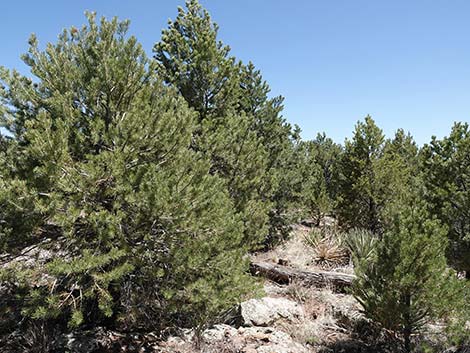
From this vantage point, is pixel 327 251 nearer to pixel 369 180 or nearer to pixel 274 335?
pixel 369 180

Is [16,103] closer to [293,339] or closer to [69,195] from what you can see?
[69,195]

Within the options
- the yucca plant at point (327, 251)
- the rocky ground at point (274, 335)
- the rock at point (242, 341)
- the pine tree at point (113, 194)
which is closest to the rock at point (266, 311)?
the rocky ground at point (274, 335)

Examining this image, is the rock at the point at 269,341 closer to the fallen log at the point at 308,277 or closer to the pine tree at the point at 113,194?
the pine tree at the point at 113,194

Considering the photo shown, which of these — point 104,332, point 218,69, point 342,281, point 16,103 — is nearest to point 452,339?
point 342,281

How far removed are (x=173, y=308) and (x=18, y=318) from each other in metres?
3.11

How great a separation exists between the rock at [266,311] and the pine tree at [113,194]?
2.96 ft

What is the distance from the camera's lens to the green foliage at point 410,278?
17.6ft

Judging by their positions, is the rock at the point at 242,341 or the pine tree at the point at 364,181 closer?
the rock at the point at 242,341

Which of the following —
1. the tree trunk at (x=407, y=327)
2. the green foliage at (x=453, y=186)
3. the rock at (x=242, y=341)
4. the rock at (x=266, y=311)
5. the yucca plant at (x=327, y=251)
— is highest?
the green foliage at (x=453, y=186)

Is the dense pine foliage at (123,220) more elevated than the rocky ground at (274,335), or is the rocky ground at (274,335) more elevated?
the dense pine foliage at (123,220)

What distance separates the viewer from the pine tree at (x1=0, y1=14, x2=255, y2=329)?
15.5 feet

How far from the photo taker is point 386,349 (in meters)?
6.43

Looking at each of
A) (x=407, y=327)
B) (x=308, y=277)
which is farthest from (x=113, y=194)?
(x=308, y=277)

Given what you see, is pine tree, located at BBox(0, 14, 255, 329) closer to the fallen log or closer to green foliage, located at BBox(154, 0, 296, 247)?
green foliage, located at BBox(154, 0, 296, 247)
